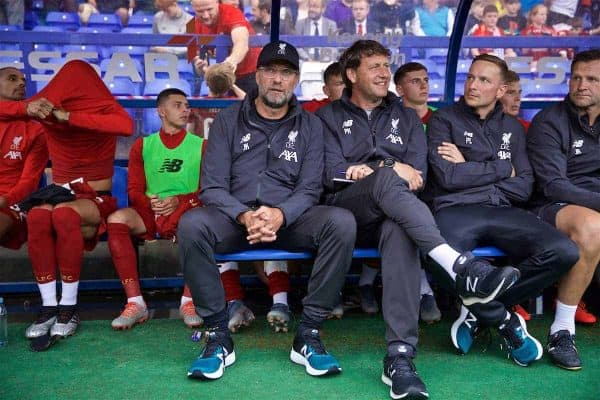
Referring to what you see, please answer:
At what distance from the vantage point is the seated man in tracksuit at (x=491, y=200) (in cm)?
376

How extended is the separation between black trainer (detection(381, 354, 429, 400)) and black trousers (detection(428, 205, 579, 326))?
44 centimetres

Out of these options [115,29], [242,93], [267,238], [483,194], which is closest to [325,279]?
[267,238]

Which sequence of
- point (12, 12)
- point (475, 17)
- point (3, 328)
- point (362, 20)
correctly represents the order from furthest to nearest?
point (475, 17), point (362, 20), point (12, 12), point (3, 328)

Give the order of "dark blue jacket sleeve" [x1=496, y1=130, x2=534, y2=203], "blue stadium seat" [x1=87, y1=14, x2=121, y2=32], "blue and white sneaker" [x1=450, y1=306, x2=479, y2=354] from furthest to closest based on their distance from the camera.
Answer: "blue stadium seat" [x1=87, y1=14, x2=121, y2=32] → "dark blue jacket sleeve" [x1=496, y1=130, x2=534, y2=203] → "blue and white sneaker" [x1=450, y1=306, x2=479, y2=354]

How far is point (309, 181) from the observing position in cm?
403

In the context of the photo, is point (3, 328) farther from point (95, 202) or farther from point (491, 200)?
point (491, 200)

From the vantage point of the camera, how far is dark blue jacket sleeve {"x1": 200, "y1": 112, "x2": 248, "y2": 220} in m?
3.83

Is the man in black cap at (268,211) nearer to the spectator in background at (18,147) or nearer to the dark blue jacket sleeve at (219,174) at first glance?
the dark blue jacket sleeve at (219,174)

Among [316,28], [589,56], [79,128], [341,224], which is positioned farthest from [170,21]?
[589,56]

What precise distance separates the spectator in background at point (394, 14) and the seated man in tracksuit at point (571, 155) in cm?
334

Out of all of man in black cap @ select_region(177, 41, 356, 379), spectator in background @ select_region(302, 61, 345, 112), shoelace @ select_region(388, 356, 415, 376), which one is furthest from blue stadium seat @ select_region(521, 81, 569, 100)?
shoelace @ select_region(388, 356, 415, 376)

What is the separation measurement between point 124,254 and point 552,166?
2.48 metres

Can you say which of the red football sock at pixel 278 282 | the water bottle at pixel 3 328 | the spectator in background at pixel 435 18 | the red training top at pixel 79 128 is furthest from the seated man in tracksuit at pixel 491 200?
the spectator in background at pixel 435 18

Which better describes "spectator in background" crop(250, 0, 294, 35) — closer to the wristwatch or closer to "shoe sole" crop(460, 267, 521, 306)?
the wristwatch
